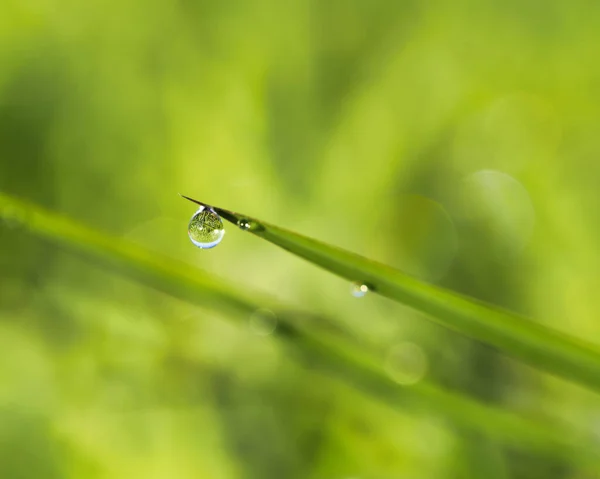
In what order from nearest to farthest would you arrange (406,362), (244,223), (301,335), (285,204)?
(244,223) → (301,335) → (406,362) → (285,204)

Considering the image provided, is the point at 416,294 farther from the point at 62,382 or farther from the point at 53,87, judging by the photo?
the point at 53,87

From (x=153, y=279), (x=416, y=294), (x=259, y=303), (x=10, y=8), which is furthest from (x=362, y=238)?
(x=10, y=8)

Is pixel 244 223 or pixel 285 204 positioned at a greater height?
pixel 285 204

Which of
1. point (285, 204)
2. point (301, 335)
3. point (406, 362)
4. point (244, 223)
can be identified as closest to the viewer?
point (244, 223)

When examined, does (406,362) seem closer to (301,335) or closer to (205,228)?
(301,335)

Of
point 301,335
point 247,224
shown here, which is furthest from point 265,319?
point 247,224

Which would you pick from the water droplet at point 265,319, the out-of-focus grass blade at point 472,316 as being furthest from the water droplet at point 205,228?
the water droplet at point 265,319

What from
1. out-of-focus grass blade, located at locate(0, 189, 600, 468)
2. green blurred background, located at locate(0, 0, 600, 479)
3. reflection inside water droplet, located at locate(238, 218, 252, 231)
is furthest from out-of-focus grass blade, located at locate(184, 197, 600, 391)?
green blurred background, located at locate(0, 0, 600, 479)
